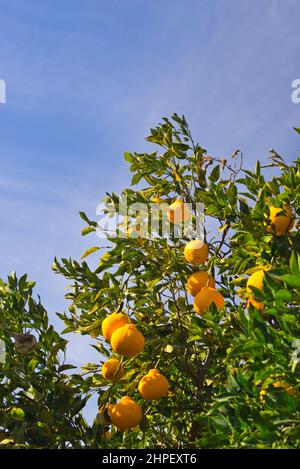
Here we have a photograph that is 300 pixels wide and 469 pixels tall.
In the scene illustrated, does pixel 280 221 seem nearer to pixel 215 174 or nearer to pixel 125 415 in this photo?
pixel 215 174

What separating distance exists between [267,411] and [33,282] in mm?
A: 2460

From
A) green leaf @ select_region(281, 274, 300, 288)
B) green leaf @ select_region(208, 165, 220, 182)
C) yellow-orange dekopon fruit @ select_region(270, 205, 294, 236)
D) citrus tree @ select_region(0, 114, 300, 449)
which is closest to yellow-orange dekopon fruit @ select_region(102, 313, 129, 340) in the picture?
citrus tree @ select_region(0, 114, 300, 449)

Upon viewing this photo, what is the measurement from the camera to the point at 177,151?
3861mm

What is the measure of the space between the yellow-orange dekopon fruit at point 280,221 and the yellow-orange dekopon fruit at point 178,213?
714 millimetres

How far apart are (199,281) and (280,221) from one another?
58cm

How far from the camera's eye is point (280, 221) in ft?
9.53

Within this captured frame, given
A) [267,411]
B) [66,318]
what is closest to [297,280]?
[267,411]

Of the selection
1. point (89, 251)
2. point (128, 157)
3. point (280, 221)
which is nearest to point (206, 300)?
point (280, 221)

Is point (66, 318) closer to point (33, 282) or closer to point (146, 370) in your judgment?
point (33, 282)

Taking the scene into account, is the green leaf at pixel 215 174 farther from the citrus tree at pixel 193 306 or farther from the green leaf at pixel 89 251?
the green leaf at pixel 89 251

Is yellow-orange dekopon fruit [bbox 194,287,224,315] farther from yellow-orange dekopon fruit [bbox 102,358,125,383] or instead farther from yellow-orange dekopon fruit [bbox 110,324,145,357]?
yellow-orange dekopon fruit [bbox 102,358,125,383]

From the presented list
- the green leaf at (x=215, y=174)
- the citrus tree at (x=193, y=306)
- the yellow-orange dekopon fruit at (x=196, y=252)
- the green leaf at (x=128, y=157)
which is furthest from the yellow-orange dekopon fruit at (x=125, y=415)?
the green leaf at (x=128, y=157)

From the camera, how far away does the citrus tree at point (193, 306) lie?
2078mm

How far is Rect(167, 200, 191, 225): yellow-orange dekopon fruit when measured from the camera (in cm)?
350
